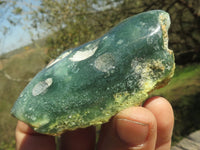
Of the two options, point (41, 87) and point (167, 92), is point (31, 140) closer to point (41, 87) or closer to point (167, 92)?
point (41, 87)

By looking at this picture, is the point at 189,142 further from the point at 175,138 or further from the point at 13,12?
the point at 13,12

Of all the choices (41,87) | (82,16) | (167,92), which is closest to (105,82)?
(41,87)

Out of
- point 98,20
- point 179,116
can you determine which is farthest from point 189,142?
point 98,20

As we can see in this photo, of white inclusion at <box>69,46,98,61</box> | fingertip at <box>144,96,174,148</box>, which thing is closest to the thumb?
fingertip at <box>144,96,174,148</box>

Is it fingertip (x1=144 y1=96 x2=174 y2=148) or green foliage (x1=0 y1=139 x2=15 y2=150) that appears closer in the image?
fingertip (x1=144 y1=96 x2=174 y2=148)

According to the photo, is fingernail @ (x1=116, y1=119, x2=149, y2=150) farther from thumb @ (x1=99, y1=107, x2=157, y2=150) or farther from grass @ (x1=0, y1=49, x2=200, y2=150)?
grass @ (x1=0, y1=49, x2=200, y2=150)

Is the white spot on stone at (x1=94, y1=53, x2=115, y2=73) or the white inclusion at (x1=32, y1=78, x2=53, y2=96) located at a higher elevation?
the white spot on stone at (x1=94, y1=53, x2=115, y2=73)

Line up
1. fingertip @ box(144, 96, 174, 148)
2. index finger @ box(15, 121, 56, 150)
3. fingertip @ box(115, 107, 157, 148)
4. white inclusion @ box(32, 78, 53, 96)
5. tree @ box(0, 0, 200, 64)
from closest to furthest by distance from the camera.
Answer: fingertip @ box(115, 107, 157, 148), white inclusion @ box(32, 78, 53, 96), fingertip @ box(144, 96, 174, 148), index finger @ box(15, 121, 56, 150), tree @ box(0, 0, 200, 64)

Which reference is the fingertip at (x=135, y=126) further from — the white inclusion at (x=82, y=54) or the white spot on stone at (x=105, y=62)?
the white inclusion at (x=82, y=54)

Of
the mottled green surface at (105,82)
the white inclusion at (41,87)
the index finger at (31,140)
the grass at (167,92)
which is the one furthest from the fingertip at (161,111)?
the grass at (167,92)
